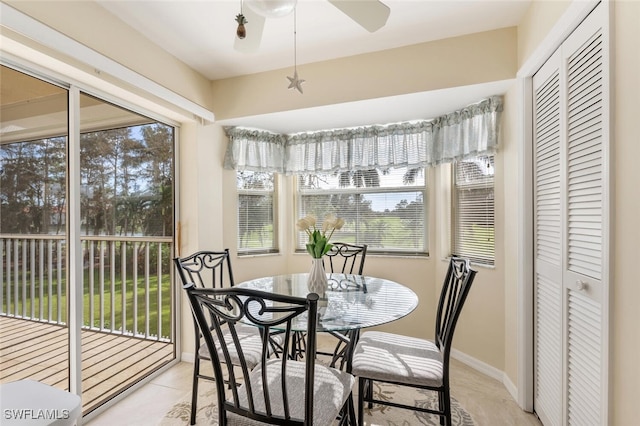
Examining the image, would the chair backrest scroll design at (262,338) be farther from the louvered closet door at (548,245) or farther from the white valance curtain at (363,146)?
the white valance curtain at (363,146)

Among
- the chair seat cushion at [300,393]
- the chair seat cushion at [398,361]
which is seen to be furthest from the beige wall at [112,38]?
the chair seat cushion at [398,361]

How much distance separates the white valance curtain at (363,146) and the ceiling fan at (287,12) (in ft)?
4.80

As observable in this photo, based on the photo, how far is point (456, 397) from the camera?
7.00 ft

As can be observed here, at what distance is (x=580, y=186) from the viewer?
1.43 metres

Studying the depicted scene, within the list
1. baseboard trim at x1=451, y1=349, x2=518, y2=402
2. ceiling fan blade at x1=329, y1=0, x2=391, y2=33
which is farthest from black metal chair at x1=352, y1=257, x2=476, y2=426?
ceiling fan blade at x1=329, y1=0, x2=391, y2=33

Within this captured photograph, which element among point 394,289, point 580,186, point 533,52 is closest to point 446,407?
point 394,289

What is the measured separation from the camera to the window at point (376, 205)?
9.95 ft

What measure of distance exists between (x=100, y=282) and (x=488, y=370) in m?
3.11

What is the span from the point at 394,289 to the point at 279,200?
5.78 feet

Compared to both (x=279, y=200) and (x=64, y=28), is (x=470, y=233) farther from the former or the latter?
(x=64, y=28)

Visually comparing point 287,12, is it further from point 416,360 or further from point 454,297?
point 416,360

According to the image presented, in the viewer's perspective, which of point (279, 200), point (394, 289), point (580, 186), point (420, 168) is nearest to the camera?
point (580, 186)

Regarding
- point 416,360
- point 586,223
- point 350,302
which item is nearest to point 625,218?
point 586,223

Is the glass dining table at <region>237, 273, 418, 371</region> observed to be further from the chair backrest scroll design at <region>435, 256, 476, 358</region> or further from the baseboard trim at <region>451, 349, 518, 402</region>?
the baseboard trim at <region>451, 349, 518, 402</region>
